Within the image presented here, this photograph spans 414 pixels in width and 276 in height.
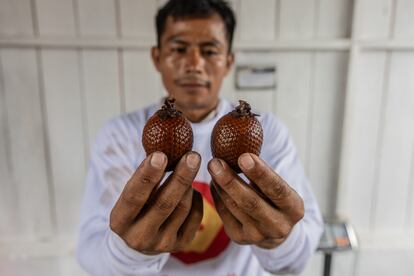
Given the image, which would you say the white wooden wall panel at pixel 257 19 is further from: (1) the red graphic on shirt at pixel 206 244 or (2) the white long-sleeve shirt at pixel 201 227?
(1) the red graphic on shirt at pixel 206 244

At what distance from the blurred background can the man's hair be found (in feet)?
0.71

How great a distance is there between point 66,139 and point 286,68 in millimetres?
653

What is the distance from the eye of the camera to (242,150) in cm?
38

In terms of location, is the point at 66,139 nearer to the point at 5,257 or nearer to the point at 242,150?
the point at 5,257

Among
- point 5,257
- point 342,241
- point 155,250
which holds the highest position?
point 155,250

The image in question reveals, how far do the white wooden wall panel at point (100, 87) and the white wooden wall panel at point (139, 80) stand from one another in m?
0.03

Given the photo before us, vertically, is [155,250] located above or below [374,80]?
below

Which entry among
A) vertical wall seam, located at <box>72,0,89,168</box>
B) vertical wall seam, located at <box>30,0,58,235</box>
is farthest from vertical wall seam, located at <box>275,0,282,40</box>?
vertical wall seam, located at <box>30,0,58,235</box>

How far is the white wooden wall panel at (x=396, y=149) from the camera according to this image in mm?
1002

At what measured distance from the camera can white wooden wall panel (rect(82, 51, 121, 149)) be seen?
919 millimetres

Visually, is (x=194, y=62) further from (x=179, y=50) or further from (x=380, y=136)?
(x=380, y=136)

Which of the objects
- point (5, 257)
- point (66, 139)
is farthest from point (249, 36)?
point (5, 257)

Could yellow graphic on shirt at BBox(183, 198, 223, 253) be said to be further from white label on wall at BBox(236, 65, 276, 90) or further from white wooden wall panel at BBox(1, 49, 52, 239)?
white wooden wall panel at BBox(1, 49, 52, 239)

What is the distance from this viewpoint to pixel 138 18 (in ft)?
2.98
